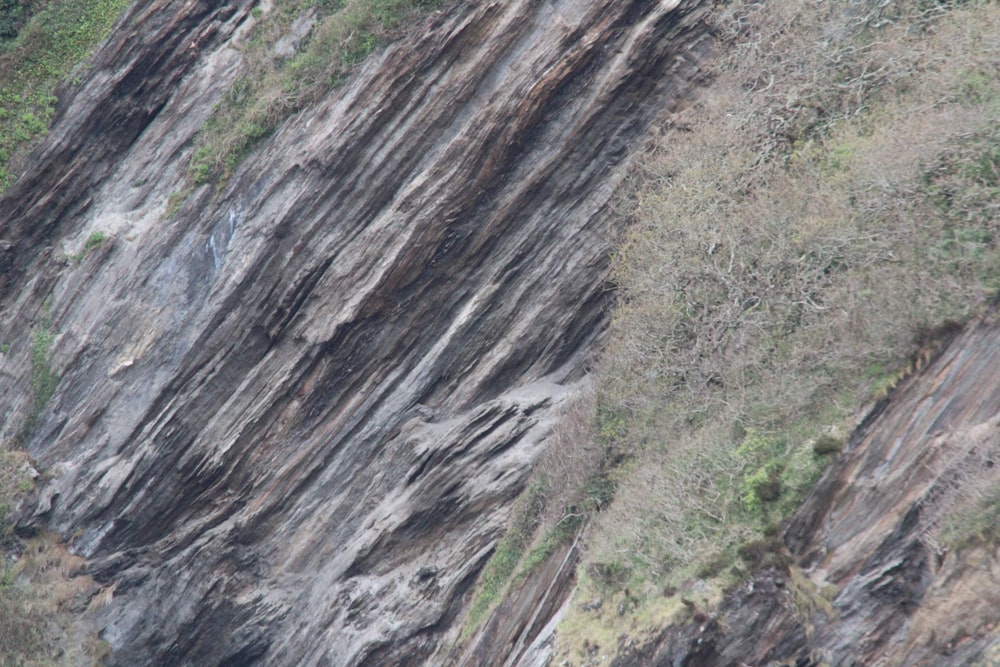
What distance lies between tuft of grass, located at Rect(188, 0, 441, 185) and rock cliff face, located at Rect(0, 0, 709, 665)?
0.46 metres

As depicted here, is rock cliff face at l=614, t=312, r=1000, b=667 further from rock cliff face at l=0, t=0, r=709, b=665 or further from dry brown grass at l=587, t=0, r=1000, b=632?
rock cliff face at l=0, t=0, r=709, b=665

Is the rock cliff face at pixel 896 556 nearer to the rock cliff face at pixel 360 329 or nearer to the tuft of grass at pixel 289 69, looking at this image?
the rock cliff face at pixel 360 329

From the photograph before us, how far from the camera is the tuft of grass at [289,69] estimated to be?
14.1m

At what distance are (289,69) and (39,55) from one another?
7.22 meters

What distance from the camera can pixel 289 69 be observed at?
48.5ft

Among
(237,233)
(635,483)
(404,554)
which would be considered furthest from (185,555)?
(635,483)

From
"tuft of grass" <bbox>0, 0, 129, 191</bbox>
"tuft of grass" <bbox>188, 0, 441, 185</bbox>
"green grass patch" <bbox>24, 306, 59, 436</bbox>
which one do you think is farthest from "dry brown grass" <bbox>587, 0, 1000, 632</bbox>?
"tuft of grass" <bbox>0, 0, 129, 191</bbox>

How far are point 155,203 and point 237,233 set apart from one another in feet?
8.08

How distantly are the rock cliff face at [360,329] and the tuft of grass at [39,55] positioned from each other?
6.00 m

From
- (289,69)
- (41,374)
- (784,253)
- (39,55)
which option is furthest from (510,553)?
(39,55)

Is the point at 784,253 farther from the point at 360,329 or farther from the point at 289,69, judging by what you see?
the point at 289,69

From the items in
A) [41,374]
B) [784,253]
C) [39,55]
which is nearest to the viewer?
[784,253]

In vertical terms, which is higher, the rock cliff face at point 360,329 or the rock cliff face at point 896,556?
the rock cliff face at point 360,329

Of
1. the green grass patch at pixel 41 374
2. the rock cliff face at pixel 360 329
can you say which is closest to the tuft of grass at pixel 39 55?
the green grass patch at pixel 41 374
